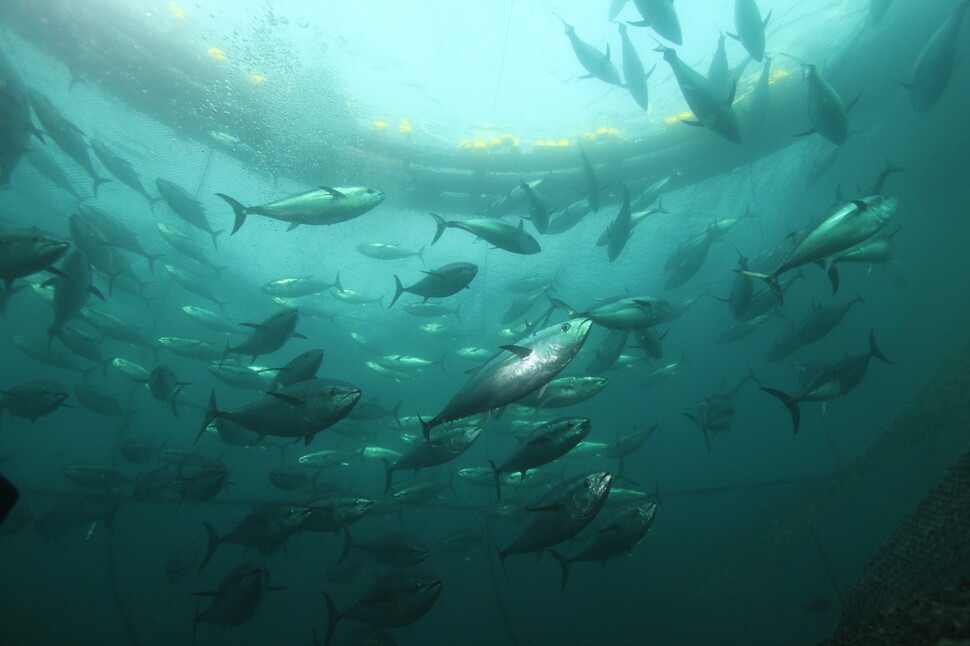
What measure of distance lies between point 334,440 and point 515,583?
10.6 m

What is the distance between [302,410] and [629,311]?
107 inches

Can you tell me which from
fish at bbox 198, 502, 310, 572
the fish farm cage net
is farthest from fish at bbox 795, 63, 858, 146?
fish at bbox 198, 502, 310, 572

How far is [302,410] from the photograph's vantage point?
2.97 m

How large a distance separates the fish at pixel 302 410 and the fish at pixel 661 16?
4.60 metres

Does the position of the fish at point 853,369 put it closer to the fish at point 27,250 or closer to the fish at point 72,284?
the fish at point 27,250

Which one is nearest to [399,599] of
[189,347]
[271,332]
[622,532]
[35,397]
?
[622,532]

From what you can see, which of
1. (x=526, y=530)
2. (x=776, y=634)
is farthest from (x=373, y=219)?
(x=776, y=634)

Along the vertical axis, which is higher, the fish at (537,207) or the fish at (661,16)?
the fish at (661,16)

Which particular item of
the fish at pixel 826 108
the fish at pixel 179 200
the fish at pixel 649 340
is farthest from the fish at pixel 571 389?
the fish at pixel 179 200

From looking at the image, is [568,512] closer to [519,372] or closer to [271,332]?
[519,372]

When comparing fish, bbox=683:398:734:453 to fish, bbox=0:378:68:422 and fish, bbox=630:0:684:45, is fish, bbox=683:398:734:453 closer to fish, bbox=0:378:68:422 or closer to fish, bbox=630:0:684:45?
fish, bbox=630:0:684:45

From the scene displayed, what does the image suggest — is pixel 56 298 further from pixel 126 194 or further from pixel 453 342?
pixel 453 342

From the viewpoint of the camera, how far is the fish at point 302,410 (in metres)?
2.99

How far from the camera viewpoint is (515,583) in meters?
11.9
